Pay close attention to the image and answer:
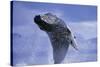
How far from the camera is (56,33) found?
2.46m

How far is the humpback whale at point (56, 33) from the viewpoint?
2.41 metres

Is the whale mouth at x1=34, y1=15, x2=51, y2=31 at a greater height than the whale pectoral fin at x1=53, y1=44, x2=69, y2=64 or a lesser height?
greater

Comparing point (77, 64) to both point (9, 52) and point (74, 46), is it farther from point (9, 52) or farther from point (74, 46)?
point (9, 52)

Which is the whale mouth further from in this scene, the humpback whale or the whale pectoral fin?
the whale pectoral fin

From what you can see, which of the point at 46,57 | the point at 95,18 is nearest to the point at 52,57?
the point at 46,57

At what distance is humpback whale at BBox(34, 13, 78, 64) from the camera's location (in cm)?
241

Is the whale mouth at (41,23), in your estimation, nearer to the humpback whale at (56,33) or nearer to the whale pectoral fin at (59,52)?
the humpback whale at (56,33)

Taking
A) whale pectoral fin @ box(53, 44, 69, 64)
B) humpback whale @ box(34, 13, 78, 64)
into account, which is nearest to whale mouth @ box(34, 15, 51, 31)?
humpback whale @ box(34, 13, 78, 64)

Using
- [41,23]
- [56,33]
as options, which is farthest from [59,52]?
[41,23]

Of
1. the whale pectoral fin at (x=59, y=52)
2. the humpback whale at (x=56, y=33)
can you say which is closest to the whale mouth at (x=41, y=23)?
the humpback whale at (x=56, y=33)

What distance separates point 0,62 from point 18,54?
0.64ft

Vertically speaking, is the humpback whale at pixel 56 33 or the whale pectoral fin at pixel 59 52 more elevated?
the humpback whale at pixel 56 33

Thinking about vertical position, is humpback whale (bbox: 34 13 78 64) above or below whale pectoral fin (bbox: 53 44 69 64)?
above

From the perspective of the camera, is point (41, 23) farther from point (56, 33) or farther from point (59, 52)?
point (59, 52)
